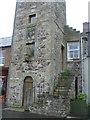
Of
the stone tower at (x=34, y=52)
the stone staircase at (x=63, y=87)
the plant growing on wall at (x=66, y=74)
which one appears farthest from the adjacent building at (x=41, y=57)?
the plant growing on wall at (x=66, y=74)

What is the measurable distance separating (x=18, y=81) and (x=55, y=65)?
3.02 meters

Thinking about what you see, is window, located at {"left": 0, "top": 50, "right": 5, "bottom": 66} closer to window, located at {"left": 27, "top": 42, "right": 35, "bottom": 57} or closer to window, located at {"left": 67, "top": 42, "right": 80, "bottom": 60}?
window, located at {"left": 27, "top": 42, "right": 35, "bottom": 57}

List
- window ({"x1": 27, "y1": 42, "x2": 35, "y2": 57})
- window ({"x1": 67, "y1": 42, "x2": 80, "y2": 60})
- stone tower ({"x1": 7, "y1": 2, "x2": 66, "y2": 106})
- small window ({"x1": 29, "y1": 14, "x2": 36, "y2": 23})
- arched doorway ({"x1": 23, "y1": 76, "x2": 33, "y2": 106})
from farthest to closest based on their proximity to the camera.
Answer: window ({"x1": 67, "y1": 42, "x2": 80, "y2": 60}), small window ({"x1": 29, "y1": 14, "x2": 36, "y2": 23}), window ({"x1": 27, "y1": 42, "x2": 35, "y2": 57}), arched doorway ({"x1": 23, "y1": 76, "x2": 33, "y2": 106}), stone tower ({"x1": 7, "y1": 2, "x2": 66, "y2": 106})

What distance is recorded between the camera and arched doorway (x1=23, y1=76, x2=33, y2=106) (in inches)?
583

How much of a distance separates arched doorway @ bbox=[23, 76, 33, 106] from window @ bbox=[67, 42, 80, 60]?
A: 4.25 meters

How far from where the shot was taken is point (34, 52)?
15438 mm

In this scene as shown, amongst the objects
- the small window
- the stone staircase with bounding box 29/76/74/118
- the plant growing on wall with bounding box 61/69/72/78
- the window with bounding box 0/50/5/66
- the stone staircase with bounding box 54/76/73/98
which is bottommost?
the stone staircase with bounding box 29/76/74/118

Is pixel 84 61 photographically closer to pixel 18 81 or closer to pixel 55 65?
pixel 55 65

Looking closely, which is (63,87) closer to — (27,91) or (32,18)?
(27,91)

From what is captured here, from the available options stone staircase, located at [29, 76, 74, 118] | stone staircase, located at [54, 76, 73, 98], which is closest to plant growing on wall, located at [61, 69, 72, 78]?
stone staircase, located at [54, 76, 73, 98]

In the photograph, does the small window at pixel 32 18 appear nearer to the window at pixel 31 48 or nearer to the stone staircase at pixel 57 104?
the window at pixel 31 48

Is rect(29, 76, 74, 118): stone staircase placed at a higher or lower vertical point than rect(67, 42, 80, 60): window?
lower

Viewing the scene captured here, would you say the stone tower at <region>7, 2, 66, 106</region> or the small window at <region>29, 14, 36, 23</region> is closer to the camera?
the stone tower at <region>7, 2, 66, 106</region>

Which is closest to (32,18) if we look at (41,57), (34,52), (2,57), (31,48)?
(31,48)
